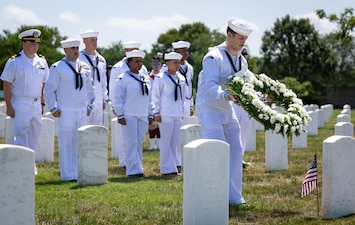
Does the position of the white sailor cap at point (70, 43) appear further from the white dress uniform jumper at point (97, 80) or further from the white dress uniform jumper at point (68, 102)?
the white dress uniform jumper at point (97, 80)

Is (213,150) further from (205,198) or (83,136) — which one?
(83,136)

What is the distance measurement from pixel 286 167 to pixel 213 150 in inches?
259

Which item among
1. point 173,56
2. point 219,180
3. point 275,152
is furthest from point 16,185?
point 275,152

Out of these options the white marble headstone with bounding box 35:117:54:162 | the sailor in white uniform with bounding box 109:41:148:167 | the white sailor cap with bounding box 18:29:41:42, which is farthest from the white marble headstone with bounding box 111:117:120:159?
the white sailor cap with bounding box 18:29:41:42

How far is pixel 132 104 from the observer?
1348 centimetres

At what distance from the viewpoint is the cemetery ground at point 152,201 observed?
8.88 m

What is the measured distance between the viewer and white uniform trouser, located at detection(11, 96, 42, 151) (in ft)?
41.2

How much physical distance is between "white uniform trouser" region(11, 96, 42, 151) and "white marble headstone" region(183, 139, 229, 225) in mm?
5465

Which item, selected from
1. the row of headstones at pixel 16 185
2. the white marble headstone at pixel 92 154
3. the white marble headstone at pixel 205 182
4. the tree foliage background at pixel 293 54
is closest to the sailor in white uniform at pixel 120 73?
the white marble headstone at pixel 92 154

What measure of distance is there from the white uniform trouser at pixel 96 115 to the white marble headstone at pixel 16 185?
748 centimetres

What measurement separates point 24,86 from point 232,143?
438 centimetres

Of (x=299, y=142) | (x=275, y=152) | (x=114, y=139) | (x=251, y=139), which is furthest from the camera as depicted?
(x=299, y=142)

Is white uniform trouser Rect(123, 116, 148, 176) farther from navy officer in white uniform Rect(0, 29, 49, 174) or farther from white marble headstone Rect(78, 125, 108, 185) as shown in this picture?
navy officer in white uniform Rect(0, 29, 49, 174)

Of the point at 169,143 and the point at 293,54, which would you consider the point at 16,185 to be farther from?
the point at 293,54
